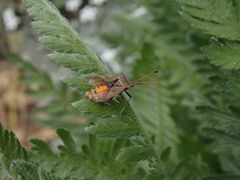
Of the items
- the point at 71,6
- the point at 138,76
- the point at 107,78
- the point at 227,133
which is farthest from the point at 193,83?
the point at 71,6

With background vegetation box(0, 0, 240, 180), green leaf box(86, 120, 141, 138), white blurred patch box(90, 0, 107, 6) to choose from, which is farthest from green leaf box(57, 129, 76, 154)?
white blurred patch box(90, 0, 107, 6)

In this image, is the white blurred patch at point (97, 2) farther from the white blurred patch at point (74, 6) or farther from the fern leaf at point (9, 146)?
the fern leaf at point (9, 146)

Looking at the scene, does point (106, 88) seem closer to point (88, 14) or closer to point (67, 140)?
point (67, 140)

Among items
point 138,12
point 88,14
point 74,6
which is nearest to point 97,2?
point 88,14

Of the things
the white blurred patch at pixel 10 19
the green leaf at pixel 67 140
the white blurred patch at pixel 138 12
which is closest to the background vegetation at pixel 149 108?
the green leaf at pixel 67 140

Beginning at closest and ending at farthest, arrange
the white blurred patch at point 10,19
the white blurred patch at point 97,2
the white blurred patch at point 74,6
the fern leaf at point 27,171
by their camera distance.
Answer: the fern leaf at point 27,171
the white blurred patch at point 97,2
the white blurred patch at point 74,6
the white blurred patch at point 10,19

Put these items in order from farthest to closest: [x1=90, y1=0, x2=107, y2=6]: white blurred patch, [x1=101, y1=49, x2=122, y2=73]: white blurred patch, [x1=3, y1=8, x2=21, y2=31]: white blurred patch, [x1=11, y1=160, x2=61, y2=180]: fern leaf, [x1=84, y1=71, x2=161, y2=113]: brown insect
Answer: [x1=3, y1=8, x2=21, y2=31]: white blurred patch, [x1=90, y1=0, x2=107, y2=6]: white blurred patch, [x1=101, y1=49, x2=122, y2=73]: white blurred patch, [x1=84, y1=71, x2=161, y2=113]: brown insect, [x1=11, y1=160, x2=61, y2=180]: fern leaf

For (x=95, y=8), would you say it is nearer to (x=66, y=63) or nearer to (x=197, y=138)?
(x=197, y=138)

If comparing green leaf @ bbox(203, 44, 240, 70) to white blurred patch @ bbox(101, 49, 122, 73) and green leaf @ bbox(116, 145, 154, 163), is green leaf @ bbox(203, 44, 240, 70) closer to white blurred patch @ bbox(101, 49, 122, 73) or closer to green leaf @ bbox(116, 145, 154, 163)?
green leaf @ bbox(116, 145, 154, 163)
